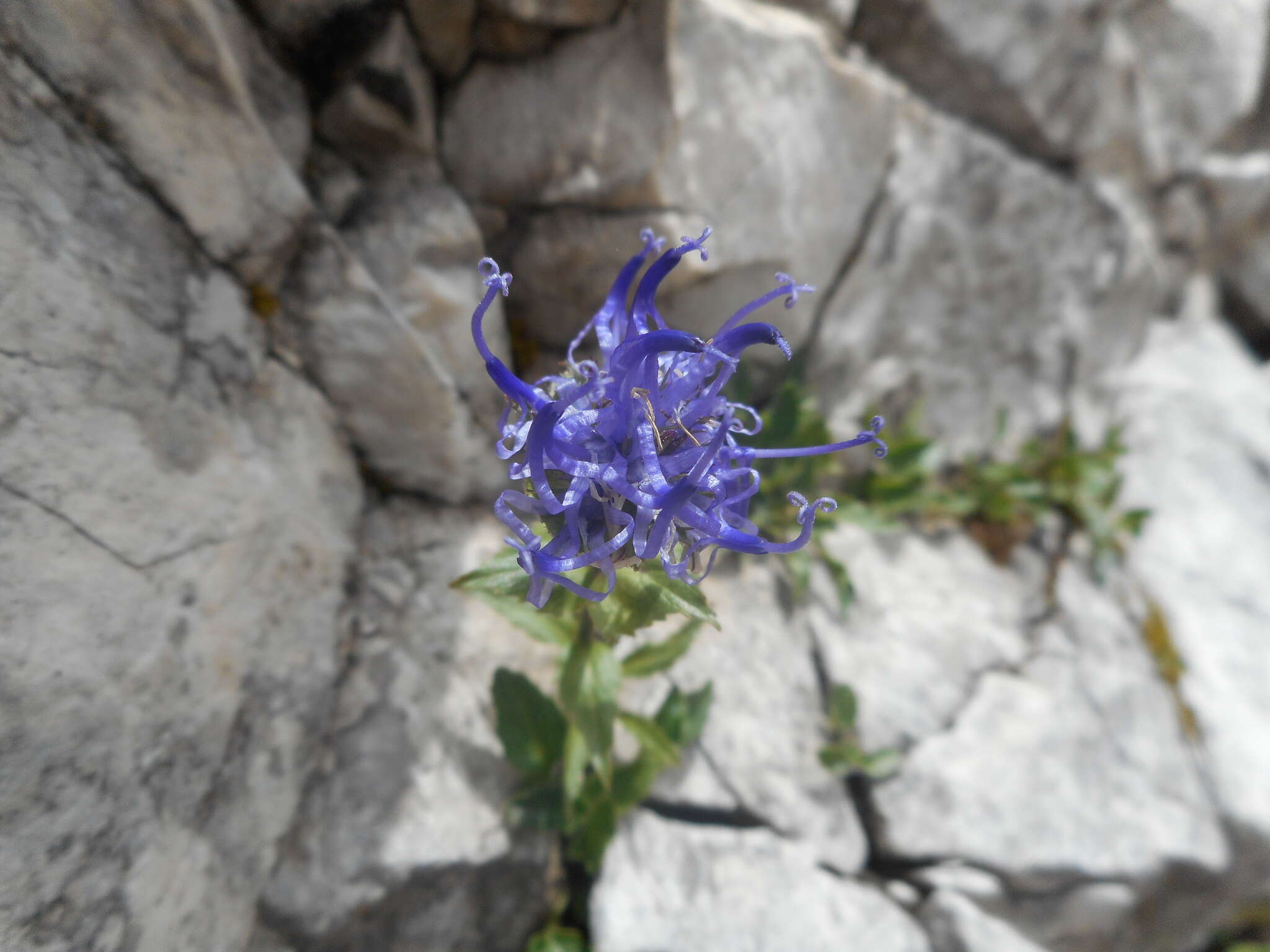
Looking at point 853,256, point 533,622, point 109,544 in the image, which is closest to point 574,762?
point 533,622

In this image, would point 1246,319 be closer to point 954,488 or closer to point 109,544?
point 954,488

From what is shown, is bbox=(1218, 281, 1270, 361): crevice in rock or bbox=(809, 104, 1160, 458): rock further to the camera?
bbox=(1218, 281, 1270, 361): crevice in rock

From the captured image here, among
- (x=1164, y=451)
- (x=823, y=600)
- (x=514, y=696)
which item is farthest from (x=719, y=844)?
(x=1164, y=451)

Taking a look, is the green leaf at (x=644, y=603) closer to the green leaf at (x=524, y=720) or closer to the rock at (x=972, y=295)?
the green leaf at (x=524, y=720)

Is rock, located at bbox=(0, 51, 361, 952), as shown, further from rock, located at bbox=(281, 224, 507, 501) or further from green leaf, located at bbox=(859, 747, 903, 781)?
green leaf, located at bbox=(859, 747, 903, 781)

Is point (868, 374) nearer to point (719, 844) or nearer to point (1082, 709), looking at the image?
point (1082, 709)

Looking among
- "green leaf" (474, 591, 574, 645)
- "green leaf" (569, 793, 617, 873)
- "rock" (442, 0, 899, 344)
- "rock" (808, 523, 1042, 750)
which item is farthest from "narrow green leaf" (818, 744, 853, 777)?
"rock" (442, 0, 899, 344)
